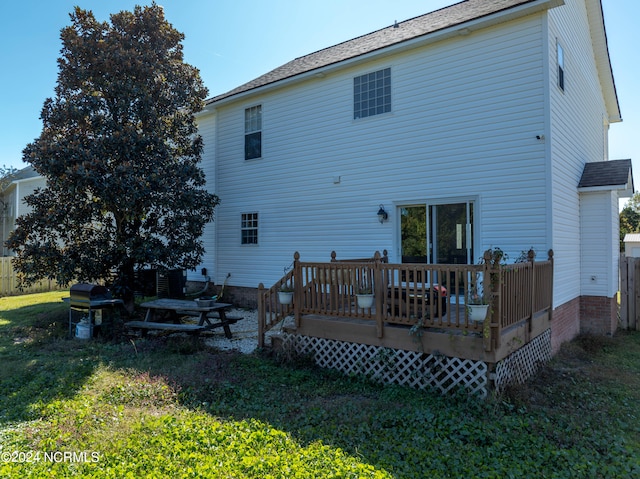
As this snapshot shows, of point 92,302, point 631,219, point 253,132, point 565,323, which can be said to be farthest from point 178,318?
point 631,219

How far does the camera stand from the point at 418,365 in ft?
18.4

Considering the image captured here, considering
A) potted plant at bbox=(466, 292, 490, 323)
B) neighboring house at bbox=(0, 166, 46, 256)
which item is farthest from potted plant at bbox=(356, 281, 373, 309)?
neighboring house at bbox=(0, 166, 46, 256)

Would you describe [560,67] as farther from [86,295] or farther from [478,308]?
[86,295]

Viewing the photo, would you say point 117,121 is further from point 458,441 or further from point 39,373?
point 458,441

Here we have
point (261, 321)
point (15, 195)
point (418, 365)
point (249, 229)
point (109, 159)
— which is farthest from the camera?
point (15, 195)

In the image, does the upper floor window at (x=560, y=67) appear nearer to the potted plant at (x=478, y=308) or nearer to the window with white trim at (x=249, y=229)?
the potted plant at (x=478, y=308)

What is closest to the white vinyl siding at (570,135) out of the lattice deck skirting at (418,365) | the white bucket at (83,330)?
the lattice deck skirting at (418,365)

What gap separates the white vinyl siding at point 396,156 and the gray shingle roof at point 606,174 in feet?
8.61

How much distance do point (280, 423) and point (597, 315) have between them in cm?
868

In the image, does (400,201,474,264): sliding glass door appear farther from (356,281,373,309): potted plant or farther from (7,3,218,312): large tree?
(7,3,218,312): large tree

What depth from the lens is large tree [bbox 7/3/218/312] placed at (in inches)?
360

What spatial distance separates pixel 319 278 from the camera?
639cm

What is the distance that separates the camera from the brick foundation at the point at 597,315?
30.8 feet

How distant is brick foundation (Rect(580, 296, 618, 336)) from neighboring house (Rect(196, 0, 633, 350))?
0.11 feet
